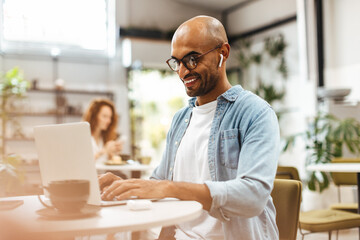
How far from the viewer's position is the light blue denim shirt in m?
1.35

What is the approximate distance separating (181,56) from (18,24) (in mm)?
8271

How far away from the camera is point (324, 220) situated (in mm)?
3021

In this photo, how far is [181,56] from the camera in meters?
1.61

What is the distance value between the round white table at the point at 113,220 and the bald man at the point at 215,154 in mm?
61

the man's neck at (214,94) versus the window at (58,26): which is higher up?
the window at (58,26)

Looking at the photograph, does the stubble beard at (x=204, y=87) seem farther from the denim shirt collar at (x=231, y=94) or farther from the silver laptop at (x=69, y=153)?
→ the silver laptop at (x=69, y=153)

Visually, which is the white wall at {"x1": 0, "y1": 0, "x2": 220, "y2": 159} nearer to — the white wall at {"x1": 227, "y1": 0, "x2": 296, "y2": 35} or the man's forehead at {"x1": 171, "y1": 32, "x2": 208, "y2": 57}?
the white wall at {"x1": 227, "y1": 0, "x2": 296, "y2": 35}

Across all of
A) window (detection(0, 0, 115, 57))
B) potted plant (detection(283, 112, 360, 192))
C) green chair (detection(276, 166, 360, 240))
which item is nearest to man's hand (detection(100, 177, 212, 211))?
green chair (detection(276, 166, 360, 240))

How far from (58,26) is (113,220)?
8697 mm

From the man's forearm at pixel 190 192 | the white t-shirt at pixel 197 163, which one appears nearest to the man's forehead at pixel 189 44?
the white t-shirt at pixel 197 163

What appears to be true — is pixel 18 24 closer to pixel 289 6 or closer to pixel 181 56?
pixel 289 6

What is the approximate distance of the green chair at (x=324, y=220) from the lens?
117 inches

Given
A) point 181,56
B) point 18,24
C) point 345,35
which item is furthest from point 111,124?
point 18,24

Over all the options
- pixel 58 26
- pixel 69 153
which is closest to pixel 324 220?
pixel 69 153
